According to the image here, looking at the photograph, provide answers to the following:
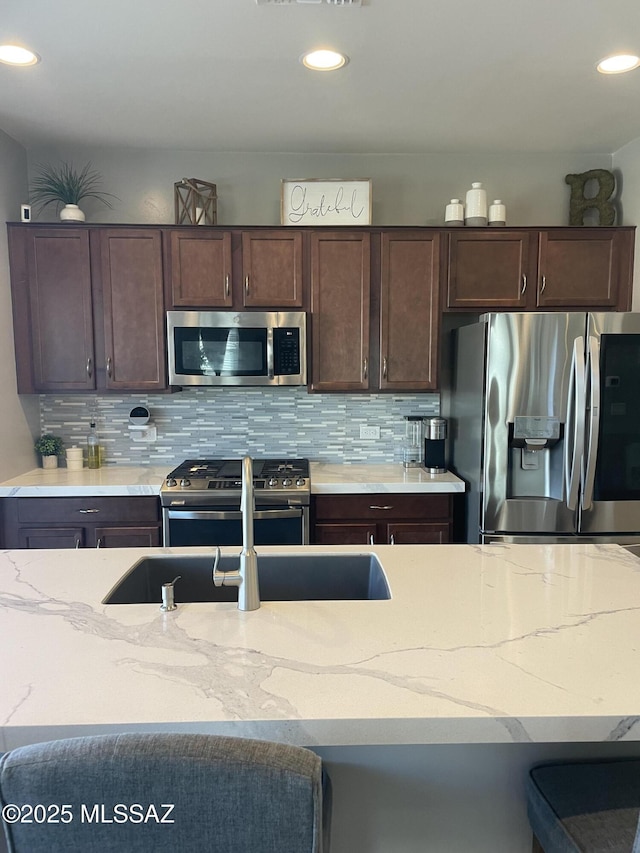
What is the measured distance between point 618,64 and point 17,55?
234cm

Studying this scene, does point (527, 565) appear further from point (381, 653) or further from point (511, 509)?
point (511, 509)

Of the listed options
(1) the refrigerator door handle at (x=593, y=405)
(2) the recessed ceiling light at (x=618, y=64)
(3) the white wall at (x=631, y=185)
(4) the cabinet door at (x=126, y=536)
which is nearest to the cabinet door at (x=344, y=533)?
(4) the cabinet door at (x=126, y=536)

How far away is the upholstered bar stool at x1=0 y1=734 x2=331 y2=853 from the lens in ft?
2.35

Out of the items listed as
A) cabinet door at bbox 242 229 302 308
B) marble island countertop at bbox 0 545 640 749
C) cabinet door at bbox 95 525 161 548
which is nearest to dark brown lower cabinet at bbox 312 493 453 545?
cabinet door at bbox 95 525 161 548

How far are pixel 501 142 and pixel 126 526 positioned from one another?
2.89 m

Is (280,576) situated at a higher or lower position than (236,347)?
lower

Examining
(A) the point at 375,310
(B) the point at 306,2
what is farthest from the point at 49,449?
(B) the point at 306,2

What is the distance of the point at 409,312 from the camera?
3070mm

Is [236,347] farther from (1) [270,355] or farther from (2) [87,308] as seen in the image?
(2) [87,308]

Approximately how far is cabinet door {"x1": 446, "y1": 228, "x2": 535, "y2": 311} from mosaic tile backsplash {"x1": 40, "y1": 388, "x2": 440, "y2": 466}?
2.24 feet

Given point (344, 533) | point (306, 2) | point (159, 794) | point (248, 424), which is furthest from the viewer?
point (248, 424)

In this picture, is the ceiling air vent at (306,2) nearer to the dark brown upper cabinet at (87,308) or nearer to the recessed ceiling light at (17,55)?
the recessed ceiling light at (17,55)

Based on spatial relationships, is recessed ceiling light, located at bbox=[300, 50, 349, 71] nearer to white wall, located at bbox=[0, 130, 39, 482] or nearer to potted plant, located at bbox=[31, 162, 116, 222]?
potted plant, located at bbox=[31, 162, 116, 222]

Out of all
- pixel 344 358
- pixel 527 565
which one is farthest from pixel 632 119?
pixel 527 565
